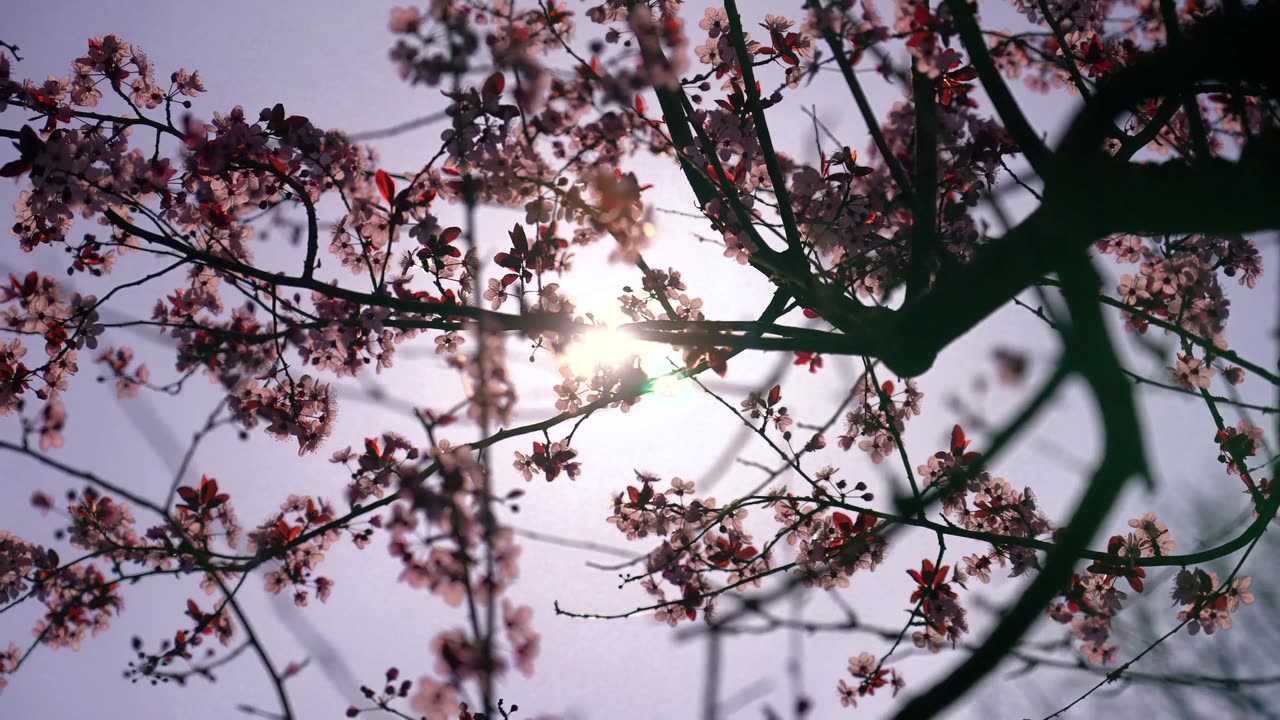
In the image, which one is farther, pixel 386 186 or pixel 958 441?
pixel 958 441

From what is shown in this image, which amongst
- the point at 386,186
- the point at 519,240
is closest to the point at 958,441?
the point at 519,240

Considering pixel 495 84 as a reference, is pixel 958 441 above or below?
below

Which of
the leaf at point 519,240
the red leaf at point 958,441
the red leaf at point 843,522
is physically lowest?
the red leaf at point 843,522

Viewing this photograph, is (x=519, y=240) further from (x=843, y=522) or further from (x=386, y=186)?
(x=843, y=522)

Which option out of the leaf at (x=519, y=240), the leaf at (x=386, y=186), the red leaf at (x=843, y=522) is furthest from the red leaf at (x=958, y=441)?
the leaf at (x=386, y=186)

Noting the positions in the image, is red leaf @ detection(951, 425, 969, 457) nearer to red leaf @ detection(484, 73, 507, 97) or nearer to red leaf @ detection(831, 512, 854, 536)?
red leaf @ detection(831, 512, 854, 536)

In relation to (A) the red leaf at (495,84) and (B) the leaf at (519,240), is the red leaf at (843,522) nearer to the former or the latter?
(B) the leaf at (519,240)

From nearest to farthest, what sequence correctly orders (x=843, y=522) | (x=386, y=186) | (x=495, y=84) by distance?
(x=495, y=84) < (x=386, y=186) < (x=843, y=522)

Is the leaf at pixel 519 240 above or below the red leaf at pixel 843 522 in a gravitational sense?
above

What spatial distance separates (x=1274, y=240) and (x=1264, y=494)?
4.30 feet

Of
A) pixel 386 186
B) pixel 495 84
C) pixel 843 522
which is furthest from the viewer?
pixel 843 522

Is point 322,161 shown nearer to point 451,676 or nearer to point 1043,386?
point 451,676

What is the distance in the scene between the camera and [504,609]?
229cm

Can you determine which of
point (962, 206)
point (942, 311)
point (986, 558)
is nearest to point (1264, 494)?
point (986, 558)
